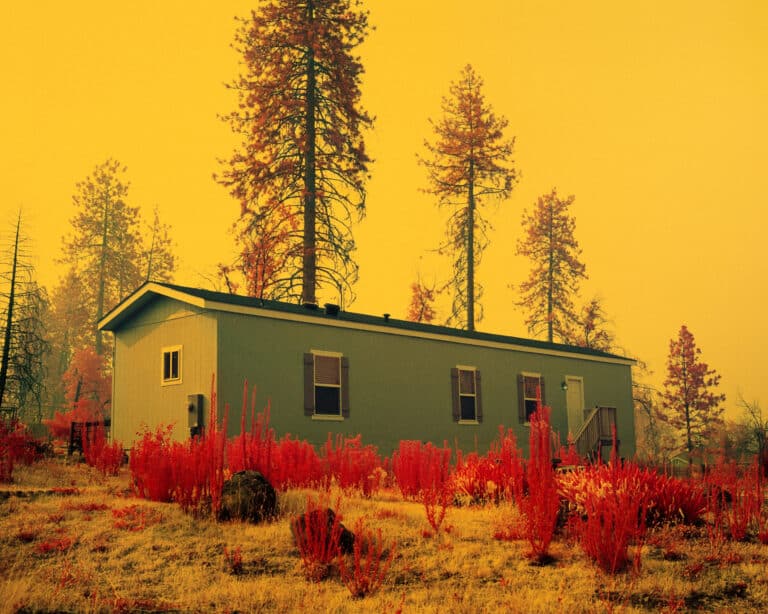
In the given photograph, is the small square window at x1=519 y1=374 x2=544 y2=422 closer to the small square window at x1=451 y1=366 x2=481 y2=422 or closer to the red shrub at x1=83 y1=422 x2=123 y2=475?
the small square window at x1=451 y1=366 x2=481 y2=422

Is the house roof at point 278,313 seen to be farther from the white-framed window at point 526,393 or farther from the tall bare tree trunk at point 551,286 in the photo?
the tall bare tree trunk at point 551,286

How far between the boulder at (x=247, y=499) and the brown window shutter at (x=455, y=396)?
416 inches

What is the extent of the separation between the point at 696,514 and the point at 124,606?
6.22m

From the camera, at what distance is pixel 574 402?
22.9 metres

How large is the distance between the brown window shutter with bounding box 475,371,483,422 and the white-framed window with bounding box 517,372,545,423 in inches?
62.5

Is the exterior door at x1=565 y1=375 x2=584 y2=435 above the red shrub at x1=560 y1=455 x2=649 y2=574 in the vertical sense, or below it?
above

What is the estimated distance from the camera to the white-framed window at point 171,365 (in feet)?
51.4

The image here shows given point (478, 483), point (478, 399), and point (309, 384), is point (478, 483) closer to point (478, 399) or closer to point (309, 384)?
point (309, 384)

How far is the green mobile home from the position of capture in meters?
14.9

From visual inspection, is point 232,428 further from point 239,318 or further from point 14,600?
point 14,600

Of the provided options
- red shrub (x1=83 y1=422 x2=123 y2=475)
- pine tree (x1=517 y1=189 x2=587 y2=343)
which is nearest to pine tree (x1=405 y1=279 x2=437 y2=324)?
pine tree (x1=517 y1=189 x2=587 y2=343)

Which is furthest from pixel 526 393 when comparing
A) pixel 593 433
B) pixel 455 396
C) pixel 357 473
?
pixel 357 473

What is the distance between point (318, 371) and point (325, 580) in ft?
30.9

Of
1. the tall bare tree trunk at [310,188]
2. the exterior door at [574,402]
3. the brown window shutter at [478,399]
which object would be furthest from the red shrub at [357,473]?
the exterior door at [574,402]
